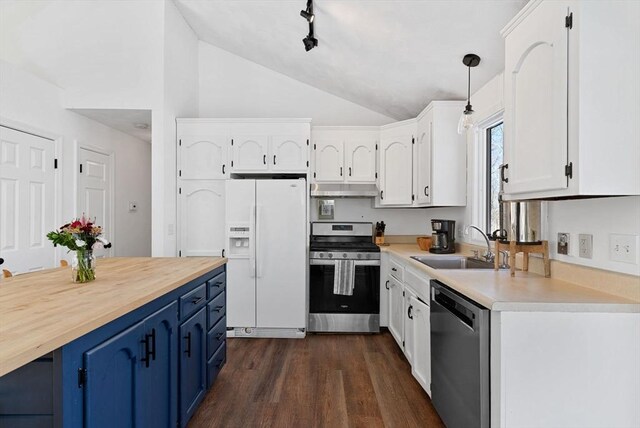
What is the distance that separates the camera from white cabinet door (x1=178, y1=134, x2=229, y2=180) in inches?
149

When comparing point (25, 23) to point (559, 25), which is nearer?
point (559, 25)

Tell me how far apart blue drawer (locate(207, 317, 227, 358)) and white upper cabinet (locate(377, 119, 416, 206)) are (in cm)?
218

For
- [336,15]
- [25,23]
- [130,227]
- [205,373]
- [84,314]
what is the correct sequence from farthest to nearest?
[130,227]
[25,23]
[336,15]
[205,373]
[84,314]

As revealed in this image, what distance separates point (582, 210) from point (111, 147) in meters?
4.46

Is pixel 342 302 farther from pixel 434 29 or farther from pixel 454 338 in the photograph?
pixel 434 29

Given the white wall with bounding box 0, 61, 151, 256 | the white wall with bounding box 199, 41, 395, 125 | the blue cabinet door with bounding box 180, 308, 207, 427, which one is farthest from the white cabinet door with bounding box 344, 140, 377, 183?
the white wall with bounding box 0, 61, 151, 256

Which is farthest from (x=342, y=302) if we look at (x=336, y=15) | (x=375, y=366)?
(x=336, y=15)

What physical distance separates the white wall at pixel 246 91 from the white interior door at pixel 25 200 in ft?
6.19

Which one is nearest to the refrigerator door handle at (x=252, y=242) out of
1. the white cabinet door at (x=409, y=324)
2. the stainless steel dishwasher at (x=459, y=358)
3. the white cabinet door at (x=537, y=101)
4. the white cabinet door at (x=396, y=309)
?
the white cabinet door at (x=396, y=309)

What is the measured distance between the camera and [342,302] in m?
3.71

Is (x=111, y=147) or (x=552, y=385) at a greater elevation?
(x=111, y=147)

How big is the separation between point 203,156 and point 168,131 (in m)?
0.42

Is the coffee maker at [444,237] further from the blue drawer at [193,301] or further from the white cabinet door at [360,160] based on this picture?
the blue drawer at [193,301]

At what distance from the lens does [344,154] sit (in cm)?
401
